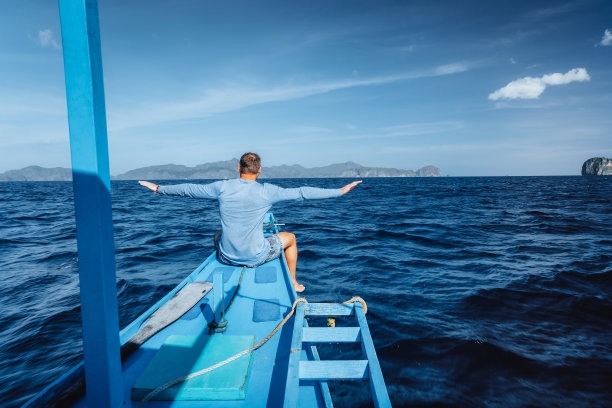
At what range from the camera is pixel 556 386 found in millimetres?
4184

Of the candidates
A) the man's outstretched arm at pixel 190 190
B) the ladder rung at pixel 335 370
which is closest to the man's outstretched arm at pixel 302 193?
the man's outstretched arm at pixel 190 190

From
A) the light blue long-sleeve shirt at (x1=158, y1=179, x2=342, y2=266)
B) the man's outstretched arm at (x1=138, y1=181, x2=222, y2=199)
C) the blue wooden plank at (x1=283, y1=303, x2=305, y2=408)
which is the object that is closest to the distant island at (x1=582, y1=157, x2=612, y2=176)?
the light blue long-sleeve shirt at (x1=158, y1=179, x2=342, y2=266)

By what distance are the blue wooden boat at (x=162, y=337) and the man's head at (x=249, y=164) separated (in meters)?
1.86

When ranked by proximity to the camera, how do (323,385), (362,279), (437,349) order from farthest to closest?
(362,279), (437,349), (323,385)

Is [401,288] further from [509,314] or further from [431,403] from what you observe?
[431,403]

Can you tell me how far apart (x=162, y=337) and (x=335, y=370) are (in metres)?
2.05

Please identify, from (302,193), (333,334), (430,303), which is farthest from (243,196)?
(430,303)

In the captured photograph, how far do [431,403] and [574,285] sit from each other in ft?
20.8

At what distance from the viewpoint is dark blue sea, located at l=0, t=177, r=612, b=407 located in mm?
4258

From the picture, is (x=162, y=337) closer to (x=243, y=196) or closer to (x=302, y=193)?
(x=243, y=196)

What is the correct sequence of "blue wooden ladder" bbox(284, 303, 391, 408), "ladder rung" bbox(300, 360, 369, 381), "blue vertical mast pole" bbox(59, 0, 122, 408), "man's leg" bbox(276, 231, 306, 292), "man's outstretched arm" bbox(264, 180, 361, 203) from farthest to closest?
1. "man's leg" bbox(276, 231, 306, 292)
2. "man's outstretched arm" bbox(264, 180, 361, 203)
3. "ladder rung" bbox(300, 360, 369, 381)
4. "blue wooden ladder" bbox(284, 303, 391, 408)
5. "blue vertical mast pole" bbox(59, 0, 122, 408)

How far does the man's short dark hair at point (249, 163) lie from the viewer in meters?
4.48

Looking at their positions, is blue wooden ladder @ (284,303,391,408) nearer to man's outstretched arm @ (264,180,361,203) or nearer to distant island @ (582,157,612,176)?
man's outstretched arm @ (264,180,361,203)

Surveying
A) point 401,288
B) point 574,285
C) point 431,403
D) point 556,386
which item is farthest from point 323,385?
point 574,285
